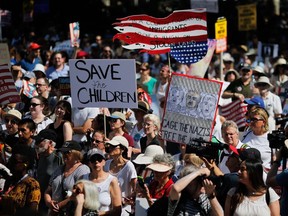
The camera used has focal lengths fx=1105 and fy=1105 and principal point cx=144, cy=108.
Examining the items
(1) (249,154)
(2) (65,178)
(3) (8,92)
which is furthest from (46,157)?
(1) (249,154)

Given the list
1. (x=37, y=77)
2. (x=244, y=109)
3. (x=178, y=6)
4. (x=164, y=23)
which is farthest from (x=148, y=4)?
(x=164, y=23)

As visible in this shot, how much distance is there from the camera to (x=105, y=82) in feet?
40.5

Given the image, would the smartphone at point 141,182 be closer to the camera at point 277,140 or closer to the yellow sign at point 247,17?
the camera at point 277,140

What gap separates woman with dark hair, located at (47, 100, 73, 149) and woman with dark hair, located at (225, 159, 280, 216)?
399 cm

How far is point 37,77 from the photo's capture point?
17.6m

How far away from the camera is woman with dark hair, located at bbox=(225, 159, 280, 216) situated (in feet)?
30.7

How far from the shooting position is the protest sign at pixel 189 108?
37.9 ft

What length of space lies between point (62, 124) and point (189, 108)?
2.06 m

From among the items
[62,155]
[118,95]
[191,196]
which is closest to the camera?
[191,196]

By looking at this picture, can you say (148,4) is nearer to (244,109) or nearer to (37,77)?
(37,77)

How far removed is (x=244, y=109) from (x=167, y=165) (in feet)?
16.9

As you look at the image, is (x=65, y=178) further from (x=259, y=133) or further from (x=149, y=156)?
(x=259, y=133)

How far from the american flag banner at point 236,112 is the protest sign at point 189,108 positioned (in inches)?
126

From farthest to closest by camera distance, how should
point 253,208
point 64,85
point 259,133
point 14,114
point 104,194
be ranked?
point 64,85, point 14,114, point 259,133, point 104,194, point 253,208
